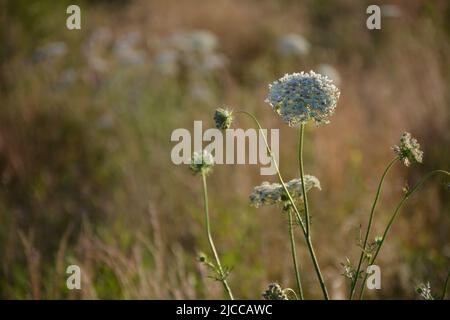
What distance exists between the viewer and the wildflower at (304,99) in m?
1.46

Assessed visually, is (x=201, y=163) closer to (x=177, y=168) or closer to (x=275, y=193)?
(x=275, y=193)

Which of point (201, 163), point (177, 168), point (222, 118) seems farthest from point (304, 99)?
point (177, 168)

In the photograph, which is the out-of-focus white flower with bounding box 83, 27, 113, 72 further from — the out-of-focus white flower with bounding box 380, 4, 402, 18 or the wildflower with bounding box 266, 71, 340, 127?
the wildflower with bounding box 266, 71, 340, 127

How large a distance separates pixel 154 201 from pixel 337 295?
1704 mm

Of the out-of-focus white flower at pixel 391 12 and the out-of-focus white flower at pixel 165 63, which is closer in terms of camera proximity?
the out-of-focus white flower at pixel 165 63

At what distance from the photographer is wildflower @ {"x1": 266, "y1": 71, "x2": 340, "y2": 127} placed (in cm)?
146

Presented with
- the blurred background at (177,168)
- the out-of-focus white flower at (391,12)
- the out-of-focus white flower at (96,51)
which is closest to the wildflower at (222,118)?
the blurred background at (177,168)

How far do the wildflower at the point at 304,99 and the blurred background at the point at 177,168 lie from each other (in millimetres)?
1310

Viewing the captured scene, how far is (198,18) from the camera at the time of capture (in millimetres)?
8953

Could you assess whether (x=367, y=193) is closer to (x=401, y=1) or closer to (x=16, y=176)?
(x=16, y=176)

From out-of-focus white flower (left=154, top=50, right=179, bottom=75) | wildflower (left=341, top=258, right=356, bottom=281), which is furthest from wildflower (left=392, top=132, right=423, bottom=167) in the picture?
out-of-focus white flower (left=154, top=50, right=179, bottom=75)

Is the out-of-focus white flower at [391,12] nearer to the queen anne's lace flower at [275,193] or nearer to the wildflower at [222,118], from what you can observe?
the queen anne's lace flower at [275,193]

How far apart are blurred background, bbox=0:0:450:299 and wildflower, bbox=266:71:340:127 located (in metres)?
1.31

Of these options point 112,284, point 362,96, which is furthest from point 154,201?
point 362,96
